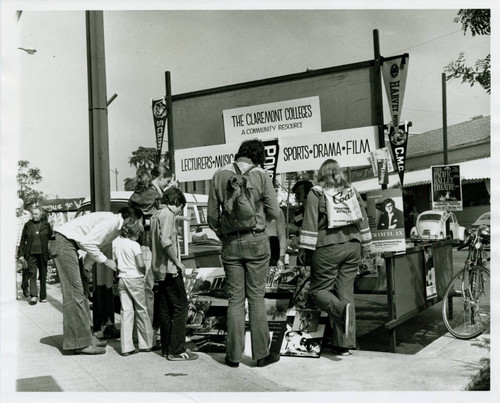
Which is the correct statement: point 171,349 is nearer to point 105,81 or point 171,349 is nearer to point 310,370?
point 310,370

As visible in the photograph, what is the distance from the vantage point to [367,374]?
5293mm

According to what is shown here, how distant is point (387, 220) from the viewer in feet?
20.8

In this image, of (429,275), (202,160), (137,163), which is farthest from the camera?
(137,163)

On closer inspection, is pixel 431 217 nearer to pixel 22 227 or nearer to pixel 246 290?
pixel 246 290

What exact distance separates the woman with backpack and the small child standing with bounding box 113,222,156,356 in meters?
1.73

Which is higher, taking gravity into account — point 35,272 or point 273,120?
point 273,120

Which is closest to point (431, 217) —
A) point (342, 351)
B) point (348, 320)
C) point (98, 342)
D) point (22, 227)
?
point (342, 351)

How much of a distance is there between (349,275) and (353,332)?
1.83ft

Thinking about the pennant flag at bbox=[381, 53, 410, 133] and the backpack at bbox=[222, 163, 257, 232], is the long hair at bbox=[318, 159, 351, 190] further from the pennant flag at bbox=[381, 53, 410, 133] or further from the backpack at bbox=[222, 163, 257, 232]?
the pennant flag at bbox=[381, 53, 410, 133]

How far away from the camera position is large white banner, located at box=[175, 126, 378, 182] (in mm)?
6996

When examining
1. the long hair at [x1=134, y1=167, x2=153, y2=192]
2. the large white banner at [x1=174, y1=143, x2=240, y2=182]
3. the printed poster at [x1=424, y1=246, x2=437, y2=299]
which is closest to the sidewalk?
the printed poster at [x1=424, y1=246, x2=437, y2=299]

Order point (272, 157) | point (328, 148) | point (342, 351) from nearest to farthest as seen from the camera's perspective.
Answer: point (342, 351) → point (328, 148) → point (272, 157)

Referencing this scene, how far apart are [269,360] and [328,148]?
2.84 meters

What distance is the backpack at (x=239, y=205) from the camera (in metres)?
5.48
